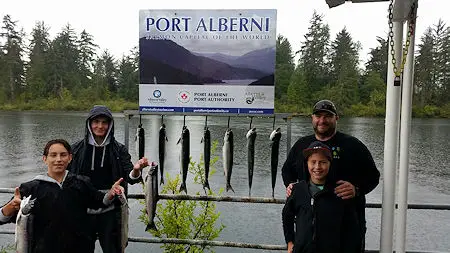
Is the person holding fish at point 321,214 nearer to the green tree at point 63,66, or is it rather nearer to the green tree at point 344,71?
the green tree at point 344,71

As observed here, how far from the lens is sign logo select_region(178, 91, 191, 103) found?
14.8ft

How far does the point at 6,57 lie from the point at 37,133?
34.3 m

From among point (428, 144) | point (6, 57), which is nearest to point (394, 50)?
point (428, 144)

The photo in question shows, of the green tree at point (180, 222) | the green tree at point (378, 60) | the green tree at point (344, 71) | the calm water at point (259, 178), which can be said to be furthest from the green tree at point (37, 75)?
the green tree at point (180, 222)

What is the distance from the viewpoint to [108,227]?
147 inches


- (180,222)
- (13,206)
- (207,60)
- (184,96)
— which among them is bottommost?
(180,222)

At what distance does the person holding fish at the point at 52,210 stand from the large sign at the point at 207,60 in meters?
1.46

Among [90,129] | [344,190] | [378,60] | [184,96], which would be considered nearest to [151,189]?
[90,129]

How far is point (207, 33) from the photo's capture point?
4.39 m

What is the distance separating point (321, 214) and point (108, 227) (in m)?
1.84

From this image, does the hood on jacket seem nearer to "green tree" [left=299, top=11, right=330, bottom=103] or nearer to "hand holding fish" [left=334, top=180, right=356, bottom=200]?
"hand holding fish" [left=334, top=180, right=356, bottom=200]

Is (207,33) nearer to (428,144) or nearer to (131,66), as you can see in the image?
(428,144)

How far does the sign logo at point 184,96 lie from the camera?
4516mm

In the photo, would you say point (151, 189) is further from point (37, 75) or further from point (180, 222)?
point (37, 75)
